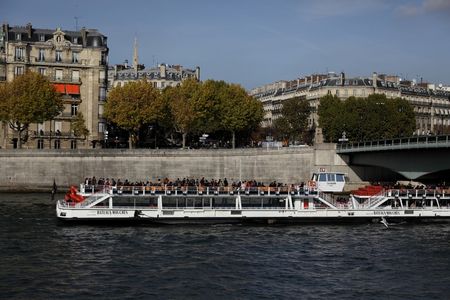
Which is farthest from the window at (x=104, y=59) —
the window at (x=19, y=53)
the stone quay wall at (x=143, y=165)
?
the stone quay wall at (x=143, y=165)

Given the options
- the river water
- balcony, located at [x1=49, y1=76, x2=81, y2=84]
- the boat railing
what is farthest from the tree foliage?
the boat railing

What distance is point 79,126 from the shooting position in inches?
3206

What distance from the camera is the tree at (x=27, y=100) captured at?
74.8 metres

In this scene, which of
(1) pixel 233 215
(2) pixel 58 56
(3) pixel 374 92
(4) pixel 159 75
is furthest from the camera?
(4) pixel 159 75

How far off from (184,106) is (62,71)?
47.0 ft

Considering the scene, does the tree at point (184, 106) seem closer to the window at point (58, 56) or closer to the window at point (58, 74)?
the window at point (58, 74)

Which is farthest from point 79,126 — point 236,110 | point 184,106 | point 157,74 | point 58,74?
point 157,74

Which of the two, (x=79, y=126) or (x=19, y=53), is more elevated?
(x=19, y=53)

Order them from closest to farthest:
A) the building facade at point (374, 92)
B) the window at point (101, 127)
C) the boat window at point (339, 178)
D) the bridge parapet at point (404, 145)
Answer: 1. the bridge parapet at point (404, 145)
2. the boat window at point (339, 178)
3. the window at point (101, 127)
4. the building facade at point (374, 92)

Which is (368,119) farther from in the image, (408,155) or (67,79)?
(67,79)

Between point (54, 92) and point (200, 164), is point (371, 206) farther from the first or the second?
point (54, 92)

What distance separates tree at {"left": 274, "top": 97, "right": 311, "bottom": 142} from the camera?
107250 mm

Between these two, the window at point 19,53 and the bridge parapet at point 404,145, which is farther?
the window at point 19,53

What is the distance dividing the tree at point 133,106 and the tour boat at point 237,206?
111 ft
